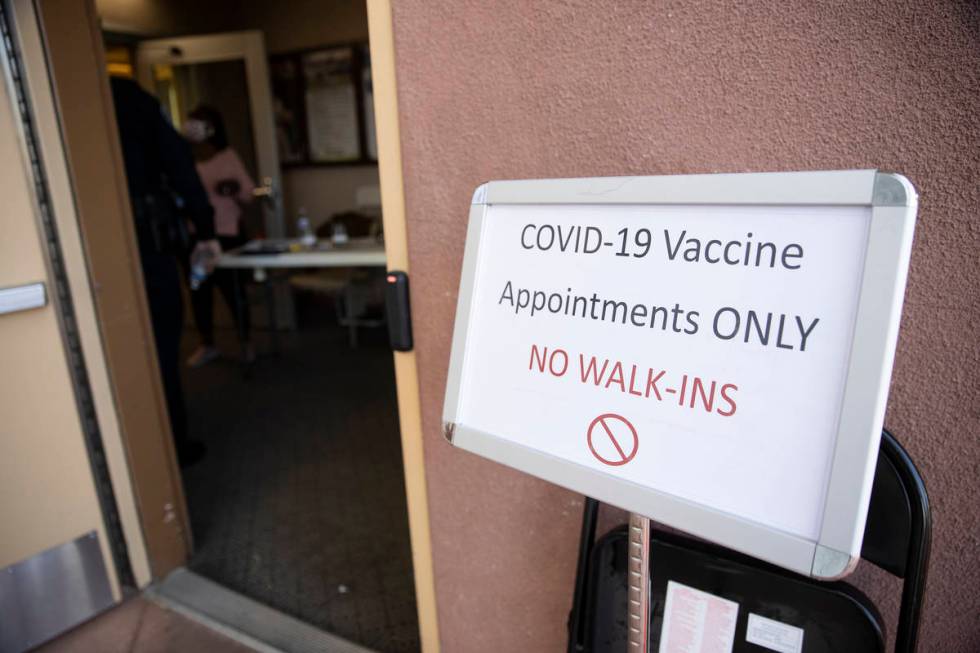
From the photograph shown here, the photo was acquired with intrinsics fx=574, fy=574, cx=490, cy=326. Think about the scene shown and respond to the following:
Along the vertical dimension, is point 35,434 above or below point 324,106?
below

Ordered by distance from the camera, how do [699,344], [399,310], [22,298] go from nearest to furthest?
1. [699,344]
2. [399,310]
3. [22,298]

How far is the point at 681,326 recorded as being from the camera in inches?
25.6

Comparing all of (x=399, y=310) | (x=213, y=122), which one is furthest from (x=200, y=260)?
(x=399, y=310)

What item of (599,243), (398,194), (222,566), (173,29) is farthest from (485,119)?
(173,29)

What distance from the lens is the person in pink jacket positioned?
4.06 metres

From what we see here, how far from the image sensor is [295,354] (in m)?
4.59

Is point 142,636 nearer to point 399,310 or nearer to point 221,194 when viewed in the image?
point 399,310

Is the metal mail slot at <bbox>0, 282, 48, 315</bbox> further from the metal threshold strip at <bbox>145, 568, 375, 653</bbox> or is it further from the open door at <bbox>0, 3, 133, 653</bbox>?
the metal threshold strip at <bbox>145, 568, 375, 653</bbox>

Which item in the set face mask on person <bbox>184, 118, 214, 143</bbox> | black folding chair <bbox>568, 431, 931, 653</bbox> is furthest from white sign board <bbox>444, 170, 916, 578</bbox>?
face mask on person <bbox>184, 118, 214, 143</bbox>

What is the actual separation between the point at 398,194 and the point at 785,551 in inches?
36.7

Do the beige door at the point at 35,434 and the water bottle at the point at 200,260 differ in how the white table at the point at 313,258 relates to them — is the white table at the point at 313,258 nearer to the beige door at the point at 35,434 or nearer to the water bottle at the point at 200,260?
the water bottle at the point at 200,260

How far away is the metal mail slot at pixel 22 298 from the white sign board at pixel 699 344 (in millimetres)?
1481

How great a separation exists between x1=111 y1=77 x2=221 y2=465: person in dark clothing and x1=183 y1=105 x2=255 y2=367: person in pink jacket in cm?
157

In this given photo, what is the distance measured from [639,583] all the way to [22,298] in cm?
178
